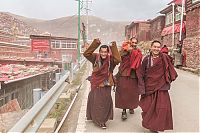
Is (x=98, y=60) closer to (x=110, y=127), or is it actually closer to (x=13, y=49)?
A: (x=110, y=127)

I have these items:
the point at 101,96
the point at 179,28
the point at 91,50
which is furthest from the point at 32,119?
the point at 179,28

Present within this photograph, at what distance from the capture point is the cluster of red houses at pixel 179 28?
69.2 feet

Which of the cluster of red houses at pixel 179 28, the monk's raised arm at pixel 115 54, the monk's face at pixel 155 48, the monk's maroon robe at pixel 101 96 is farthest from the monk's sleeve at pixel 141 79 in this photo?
the cluster of red houses at pixel 179 28

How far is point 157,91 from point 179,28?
26.5 m

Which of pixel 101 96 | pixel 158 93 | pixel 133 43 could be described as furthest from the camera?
pixel 133 43

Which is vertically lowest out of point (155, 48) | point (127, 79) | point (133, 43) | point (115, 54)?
point (127, 79)

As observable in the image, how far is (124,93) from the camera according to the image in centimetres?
719

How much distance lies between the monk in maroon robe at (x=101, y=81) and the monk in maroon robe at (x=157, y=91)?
28.9 inches

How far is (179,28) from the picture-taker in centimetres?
3131

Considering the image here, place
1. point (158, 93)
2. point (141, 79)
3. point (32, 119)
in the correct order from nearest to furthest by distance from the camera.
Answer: point (32, 119), point (158, 93), point (141, 79)

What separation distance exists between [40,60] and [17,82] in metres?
19.4

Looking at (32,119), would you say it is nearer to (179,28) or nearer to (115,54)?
(115,54)

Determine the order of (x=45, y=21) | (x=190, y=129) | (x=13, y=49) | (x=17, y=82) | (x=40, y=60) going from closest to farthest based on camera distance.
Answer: (x=190, y=129)
(x=17, y=82)
(x=40, y=60)
(x=13, y=49)
(x=45, y=21)

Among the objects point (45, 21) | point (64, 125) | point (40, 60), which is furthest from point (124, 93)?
point (45, 21)
